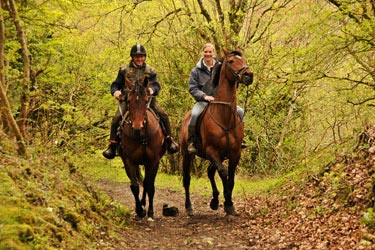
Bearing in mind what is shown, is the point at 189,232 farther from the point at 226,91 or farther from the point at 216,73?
the point at 216,73

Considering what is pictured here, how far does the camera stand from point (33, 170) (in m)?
7.19

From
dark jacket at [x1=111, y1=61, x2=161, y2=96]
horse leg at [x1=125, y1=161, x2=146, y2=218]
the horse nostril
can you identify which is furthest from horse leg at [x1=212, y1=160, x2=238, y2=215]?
dark jacket at [x1=111, y1=61, x2=161, y2=96]

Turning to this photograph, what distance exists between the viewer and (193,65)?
20.3 meters

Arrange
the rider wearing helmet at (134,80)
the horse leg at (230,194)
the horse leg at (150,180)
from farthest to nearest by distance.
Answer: the horse leg at (150,180) → the rider wearing helmet at (134,80) → the horse leg at (230,194)

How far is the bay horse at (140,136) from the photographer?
29.6 feet

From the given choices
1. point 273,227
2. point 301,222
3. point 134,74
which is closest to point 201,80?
point 134,74

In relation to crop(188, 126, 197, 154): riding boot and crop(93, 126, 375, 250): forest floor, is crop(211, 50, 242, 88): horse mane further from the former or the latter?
crop(93, 126, 375, 250): forest floor

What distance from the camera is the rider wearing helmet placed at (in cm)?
988

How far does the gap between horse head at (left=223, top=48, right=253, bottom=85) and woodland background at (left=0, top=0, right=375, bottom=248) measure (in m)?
2.22

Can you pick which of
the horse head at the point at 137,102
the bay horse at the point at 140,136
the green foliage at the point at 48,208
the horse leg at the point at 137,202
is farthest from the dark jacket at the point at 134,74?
the green foliage at the point at 48,208

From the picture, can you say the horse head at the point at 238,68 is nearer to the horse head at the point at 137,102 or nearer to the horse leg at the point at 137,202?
the horse head at the point at 137,102

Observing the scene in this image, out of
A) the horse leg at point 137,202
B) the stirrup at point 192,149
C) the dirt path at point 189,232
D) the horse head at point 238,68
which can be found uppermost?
the horse head at point 238,68

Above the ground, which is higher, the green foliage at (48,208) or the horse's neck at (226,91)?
the horse's neck at (226,91)

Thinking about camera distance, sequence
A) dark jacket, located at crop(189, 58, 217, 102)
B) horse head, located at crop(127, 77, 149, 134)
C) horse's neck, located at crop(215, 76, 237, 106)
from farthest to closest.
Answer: dark jacket, located at crop(189, 58, 217, 102)
horse's neck, located at crop(215, 76, 237, 106)
horse head, located at crop(127, 77, 149, 134)
